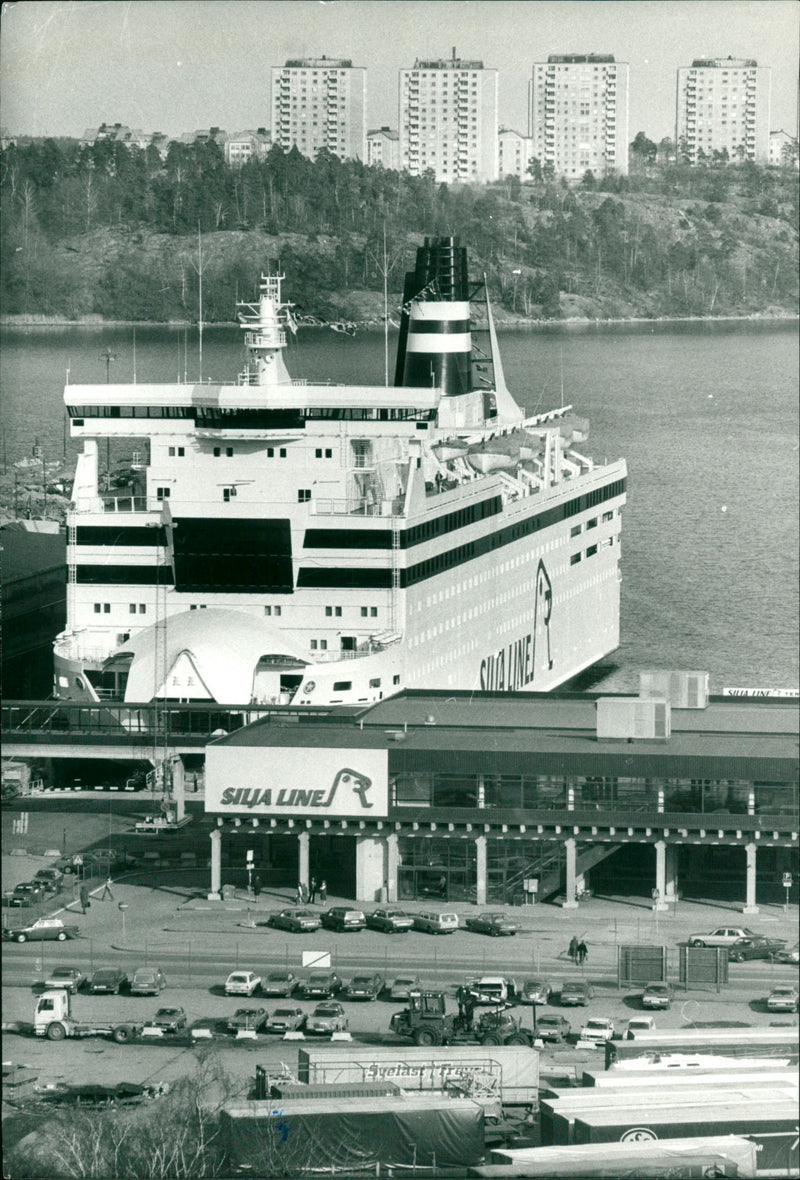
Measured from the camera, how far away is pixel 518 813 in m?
11.6

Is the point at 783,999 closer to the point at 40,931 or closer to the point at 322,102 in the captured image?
the point at 40,931

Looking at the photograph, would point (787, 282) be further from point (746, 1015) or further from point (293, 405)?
point (746, 1015)

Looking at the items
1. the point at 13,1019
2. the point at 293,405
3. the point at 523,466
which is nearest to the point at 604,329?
the point at 523,466

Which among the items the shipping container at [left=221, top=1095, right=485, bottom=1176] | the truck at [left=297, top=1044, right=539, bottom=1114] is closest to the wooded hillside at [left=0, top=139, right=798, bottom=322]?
the truck at [left=297, top=1044, right=539, bottom=1114]

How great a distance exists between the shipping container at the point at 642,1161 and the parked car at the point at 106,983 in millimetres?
2072

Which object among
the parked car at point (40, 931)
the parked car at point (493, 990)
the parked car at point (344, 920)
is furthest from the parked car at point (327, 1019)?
the parked car at point (40, 931)

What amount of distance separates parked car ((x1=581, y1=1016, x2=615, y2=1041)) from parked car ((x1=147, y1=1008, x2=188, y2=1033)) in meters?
1.40

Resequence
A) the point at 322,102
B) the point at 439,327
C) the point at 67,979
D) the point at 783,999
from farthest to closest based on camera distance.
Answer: the point at 322,102 → the point at 439,327 → the point at 67,979 → the point at 783,999

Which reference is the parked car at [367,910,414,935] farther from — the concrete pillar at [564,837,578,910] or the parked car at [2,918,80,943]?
the parked car at [2,918,80,943]

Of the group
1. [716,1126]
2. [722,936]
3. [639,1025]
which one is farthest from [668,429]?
[716,1126]

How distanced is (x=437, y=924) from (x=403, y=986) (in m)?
0.85

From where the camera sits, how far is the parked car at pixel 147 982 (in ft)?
33.9

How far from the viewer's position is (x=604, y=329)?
3105cm

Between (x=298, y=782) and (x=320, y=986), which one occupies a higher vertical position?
(x=298, y=782)
